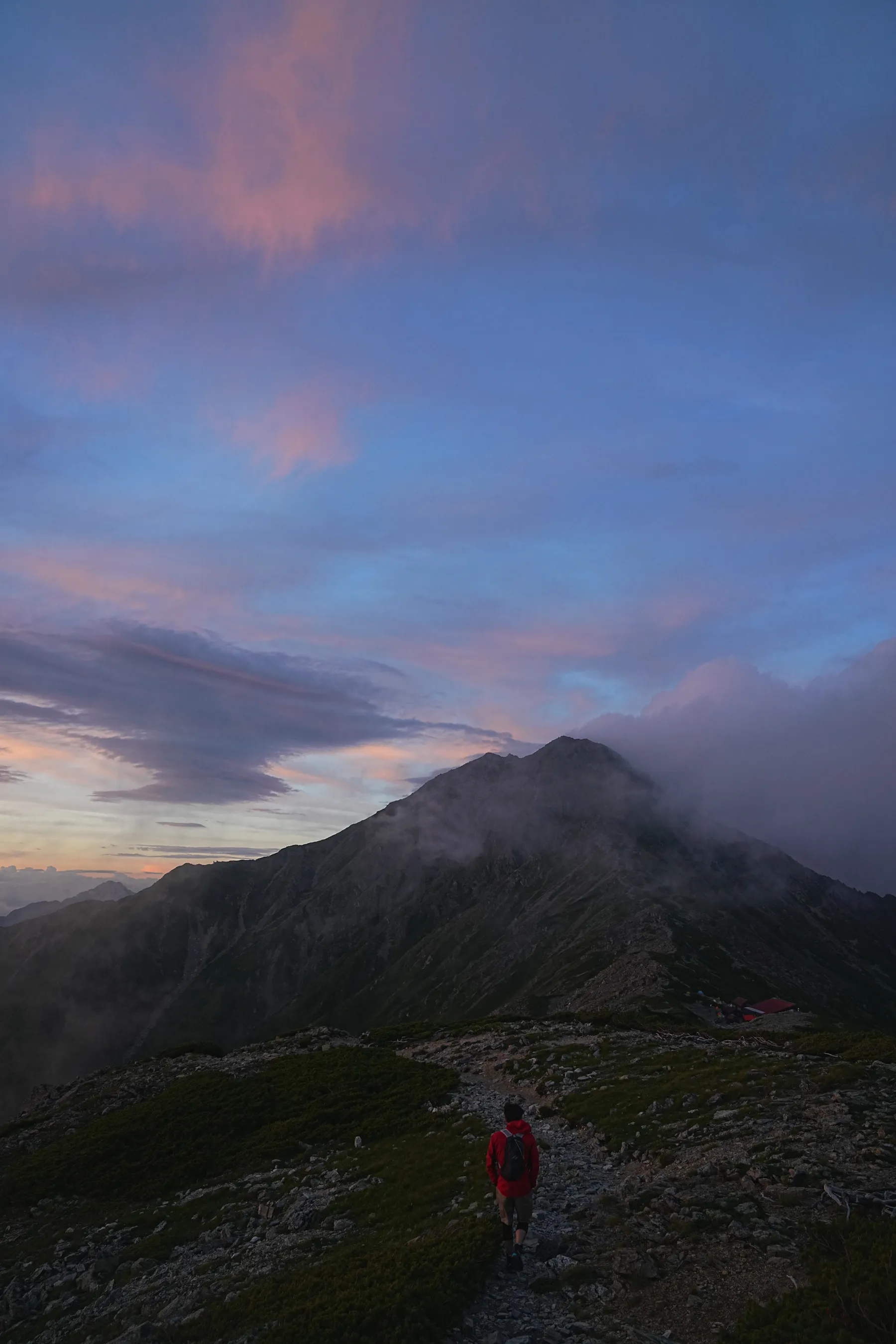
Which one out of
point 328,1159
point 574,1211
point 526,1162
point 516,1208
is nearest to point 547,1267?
point 516,1208

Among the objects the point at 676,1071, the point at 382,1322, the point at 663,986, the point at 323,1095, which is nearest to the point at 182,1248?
the point at 382,1322

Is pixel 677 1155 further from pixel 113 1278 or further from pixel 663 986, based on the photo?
pixel 663 986

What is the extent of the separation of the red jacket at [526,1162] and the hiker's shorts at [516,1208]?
0.09m

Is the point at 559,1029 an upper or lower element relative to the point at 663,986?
upper

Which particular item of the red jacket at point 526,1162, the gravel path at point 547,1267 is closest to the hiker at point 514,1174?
the red jacket at point 526,1162

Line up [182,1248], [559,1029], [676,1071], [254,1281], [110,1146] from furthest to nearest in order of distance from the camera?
[559,1029] < [110,1146] < [676,1071] < [182,1248] < [254,1281]

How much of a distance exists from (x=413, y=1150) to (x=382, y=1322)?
1716cm

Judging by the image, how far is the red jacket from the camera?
18000mm

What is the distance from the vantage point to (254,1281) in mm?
20562

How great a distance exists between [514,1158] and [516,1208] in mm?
1240

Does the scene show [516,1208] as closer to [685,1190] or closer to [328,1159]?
[685,1190]

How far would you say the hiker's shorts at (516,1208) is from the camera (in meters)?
18.0

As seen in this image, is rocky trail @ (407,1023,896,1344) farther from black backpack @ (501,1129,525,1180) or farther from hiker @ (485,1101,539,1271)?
black backpack @ (501,1129,525,1180)

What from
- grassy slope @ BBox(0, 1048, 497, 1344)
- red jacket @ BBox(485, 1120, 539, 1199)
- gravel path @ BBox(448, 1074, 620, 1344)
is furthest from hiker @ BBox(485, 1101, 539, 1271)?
grassy slope @ BBox(0, 1048, 497, 1344)
